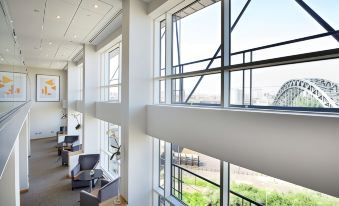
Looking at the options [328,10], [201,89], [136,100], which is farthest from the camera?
[136,100]

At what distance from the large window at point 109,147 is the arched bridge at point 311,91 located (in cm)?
534

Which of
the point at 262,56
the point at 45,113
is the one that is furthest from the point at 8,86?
the point at 45,113

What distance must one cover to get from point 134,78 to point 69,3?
2.10 metres

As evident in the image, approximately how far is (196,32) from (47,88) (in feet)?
43.1

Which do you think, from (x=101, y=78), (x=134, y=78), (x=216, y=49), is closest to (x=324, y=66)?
(x=216, y=49)

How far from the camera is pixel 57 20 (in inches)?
198

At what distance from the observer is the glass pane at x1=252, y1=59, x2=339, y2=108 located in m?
1.84

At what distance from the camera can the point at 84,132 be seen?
7.46 meters


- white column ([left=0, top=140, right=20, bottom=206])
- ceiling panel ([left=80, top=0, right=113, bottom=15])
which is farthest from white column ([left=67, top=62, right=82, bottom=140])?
white column ([left=0, top=140, right=20, bottom=206])

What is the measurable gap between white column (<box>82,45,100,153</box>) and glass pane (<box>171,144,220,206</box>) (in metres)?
4.67

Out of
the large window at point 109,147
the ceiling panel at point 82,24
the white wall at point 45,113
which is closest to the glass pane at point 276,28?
the ceiling panel at point 82,24

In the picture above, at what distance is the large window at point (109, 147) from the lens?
264 inches

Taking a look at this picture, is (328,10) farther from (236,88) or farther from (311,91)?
(236,88)

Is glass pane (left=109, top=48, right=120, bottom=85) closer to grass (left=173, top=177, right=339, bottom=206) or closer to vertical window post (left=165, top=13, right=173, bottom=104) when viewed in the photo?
vertical window post (left=165, top=13, right=173, bottom=104)
